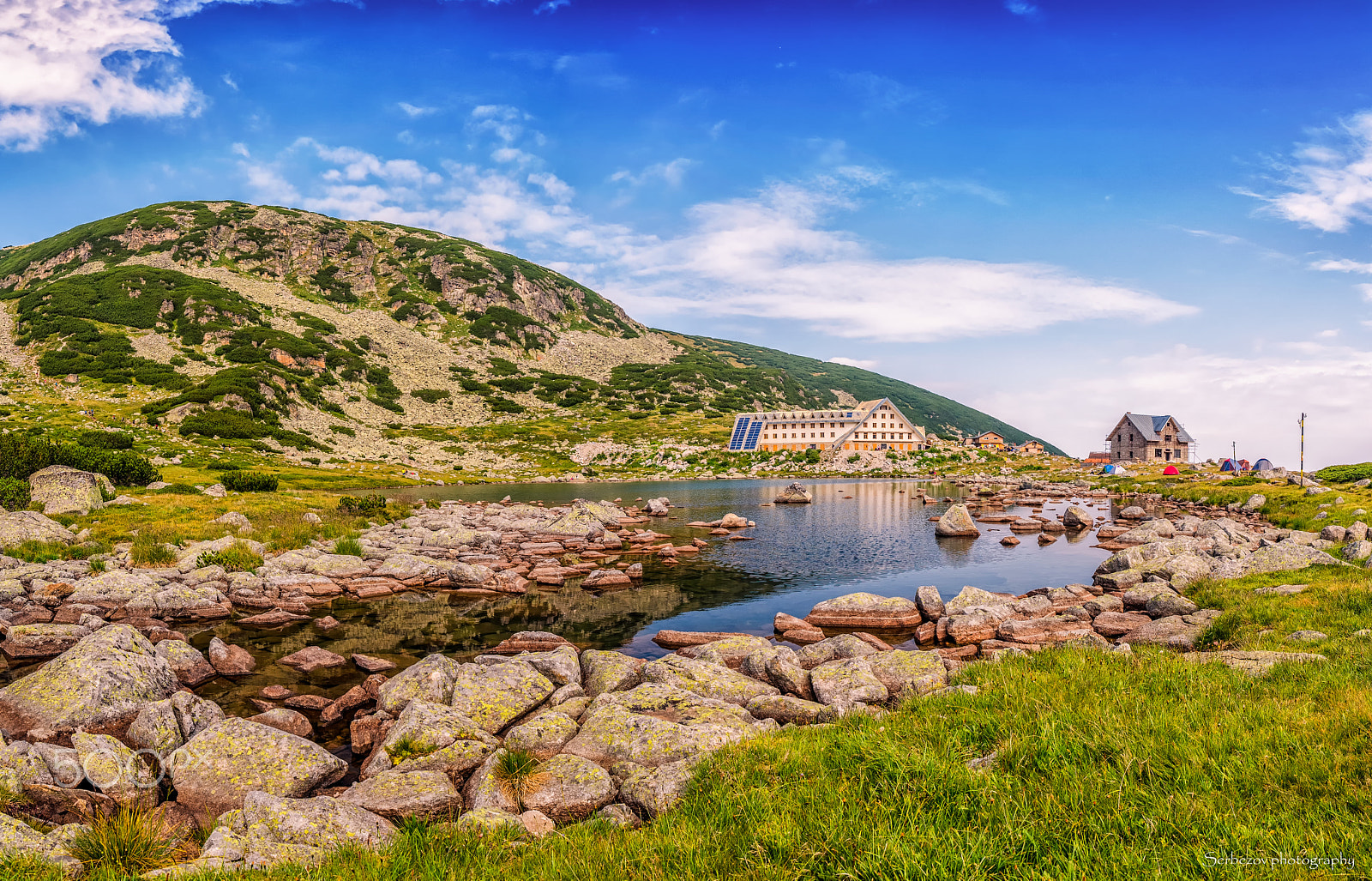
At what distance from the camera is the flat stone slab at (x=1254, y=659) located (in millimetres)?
10344

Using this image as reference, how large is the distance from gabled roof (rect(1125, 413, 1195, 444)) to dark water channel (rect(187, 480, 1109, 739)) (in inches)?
4343

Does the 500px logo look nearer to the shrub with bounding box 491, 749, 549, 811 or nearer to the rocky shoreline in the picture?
the rocky shoreline

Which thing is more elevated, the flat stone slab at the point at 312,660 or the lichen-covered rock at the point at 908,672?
the lichen-covered rock at the point at 908,672

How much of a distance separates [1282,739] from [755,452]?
6200 inches

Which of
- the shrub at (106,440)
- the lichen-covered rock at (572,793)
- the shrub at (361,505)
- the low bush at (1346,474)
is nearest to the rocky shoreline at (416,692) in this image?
the lichen-covered rock at (572,793)

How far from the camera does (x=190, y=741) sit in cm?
1109

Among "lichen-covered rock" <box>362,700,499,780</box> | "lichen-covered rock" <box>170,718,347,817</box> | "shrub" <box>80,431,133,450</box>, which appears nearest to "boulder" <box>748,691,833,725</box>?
"lichen-covered rock" <box>362,700,499,780</box>

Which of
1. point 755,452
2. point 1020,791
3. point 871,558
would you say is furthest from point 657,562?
point 755,452

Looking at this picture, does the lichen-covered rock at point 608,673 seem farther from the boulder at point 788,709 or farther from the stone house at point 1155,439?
the stone house at point 1155,439

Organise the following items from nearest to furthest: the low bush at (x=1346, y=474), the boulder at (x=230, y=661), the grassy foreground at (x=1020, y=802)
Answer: the grassy foreground at (x=1020, y=802)
the boulder at (x=230, y=661)
the low bush at (x=1346, y=474)

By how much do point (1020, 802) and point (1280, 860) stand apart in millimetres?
1825

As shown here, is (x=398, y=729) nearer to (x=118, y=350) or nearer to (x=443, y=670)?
(x=443, y=670)

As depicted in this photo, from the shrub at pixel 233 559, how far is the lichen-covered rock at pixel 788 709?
25.3 meters

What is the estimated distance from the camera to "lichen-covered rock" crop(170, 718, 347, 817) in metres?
10.3
